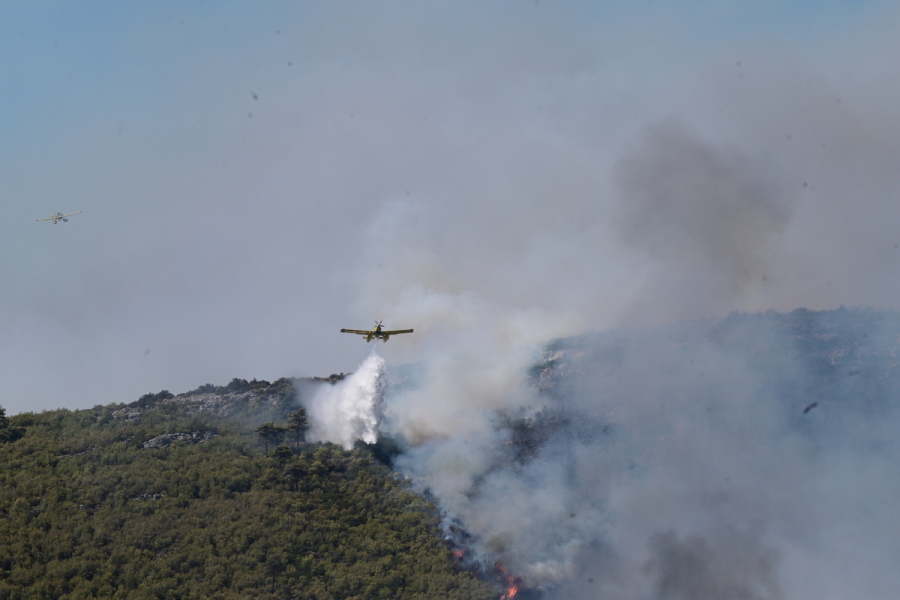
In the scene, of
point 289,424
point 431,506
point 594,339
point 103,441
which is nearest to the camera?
point 431,506

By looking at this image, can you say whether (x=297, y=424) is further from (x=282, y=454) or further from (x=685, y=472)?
(x=685, y=472)

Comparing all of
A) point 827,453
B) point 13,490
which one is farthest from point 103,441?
point 827,453

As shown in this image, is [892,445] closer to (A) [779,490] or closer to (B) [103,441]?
(A) [779,490]

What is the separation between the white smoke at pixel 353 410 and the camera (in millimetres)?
122969

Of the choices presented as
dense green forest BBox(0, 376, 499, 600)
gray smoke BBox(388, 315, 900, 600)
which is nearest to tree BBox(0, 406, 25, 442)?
dense green forest BBox(0, 376, 499, 600)

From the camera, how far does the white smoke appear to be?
403 ft

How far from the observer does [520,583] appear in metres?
93.2

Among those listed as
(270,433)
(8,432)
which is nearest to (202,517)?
(270,433)

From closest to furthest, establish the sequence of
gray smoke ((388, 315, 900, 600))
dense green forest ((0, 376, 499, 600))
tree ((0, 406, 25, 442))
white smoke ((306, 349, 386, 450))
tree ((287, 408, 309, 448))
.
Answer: dense green forest ((0, 376, 499, 600))
gray smoke ((388, 315, 900, 600))
tree ((0, 406, 25, 442))
white smoke ((306, 349, 386, 450))
tree ((287, 408, 309, 448))

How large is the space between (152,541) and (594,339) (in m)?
97.3

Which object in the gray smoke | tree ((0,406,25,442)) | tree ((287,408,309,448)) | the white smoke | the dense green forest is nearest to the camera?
the dense green forest

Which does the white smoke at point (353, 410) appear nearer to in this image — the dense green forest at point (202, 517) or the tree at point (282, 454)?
the dense green forest at point (202, 517)

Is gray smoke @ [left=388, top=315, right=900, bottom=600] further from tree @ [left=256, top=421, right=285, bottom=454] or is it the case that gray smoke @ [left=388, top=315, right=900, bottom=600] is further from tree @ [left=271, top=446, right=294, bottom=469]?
tree @ [left=256, top=421, right=285, bottom=454]

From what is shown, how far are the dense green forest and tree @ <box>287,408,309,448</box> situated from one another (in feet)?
1.37
